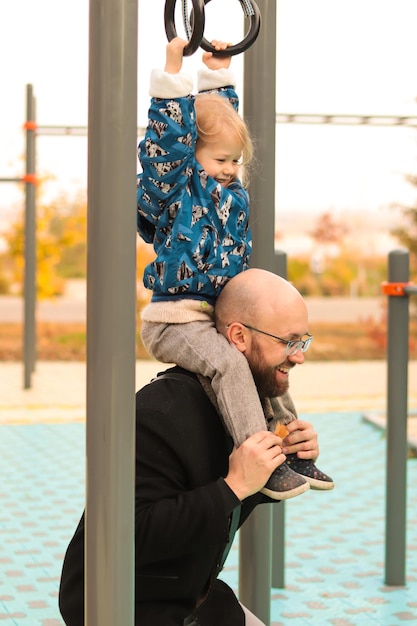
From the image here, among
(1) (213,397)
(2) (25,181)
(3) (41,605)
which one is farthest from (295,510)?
(2) (25,181)

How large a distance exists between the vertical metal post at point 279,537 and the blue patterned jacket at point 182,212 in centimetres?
136

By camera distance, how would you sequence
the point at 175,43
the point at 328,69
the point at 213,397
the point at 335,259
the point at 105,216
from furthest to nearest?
1. the point at 335,259
2. the point at 328,69
3. the point at 213,397
4. the point at 175,43
5. the point at 105,216

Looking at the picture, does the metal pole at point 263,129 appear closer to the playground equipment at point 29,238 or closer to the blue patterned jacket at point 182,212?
the blue patterned jacket at point 182,212

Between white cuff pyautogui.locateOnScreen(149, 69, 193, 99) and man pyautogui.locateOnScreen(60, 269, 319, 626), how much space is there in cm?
41

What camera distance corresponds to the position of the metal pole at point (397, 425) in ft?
12.4

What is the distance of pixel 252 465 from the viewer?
2.06 metres

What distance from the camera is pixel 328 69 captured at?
13.4 m

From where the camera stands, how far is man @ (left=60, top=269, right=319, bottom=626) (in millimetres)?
2041

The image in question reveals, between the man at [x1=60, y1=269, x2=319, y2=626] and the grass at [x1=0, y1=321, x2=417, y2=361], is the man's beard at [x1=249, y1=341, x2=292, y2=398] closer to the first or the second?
the man at [x1=60, y1=269, x2=319, y2=626]

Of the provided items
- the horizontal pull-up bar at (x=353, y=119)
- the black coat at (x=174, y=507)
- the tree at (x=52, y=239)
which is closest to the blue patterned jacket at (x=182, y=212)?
the black coat at (x=174, y=507)

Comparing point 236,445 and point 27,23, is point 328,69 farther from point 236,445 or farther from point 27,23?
point 236,445

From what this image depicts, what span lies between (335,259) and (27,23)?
5.42 m

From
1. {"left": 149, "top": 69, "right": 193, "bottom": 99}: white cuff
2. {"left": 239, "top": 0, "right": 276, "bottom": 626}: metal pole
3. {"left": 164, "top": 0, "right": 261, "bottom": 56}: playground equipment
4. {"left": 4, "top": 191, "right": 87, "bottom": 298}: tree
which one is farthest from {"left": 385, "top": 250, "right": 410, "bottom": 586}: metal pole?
{"left": 4, "top": 191, "right": 87, "bottom": 298}: tree

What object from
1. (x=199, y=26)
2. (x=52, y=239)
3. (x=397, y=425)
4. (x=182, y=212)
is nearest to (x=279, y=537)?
(x=397, y=425)
